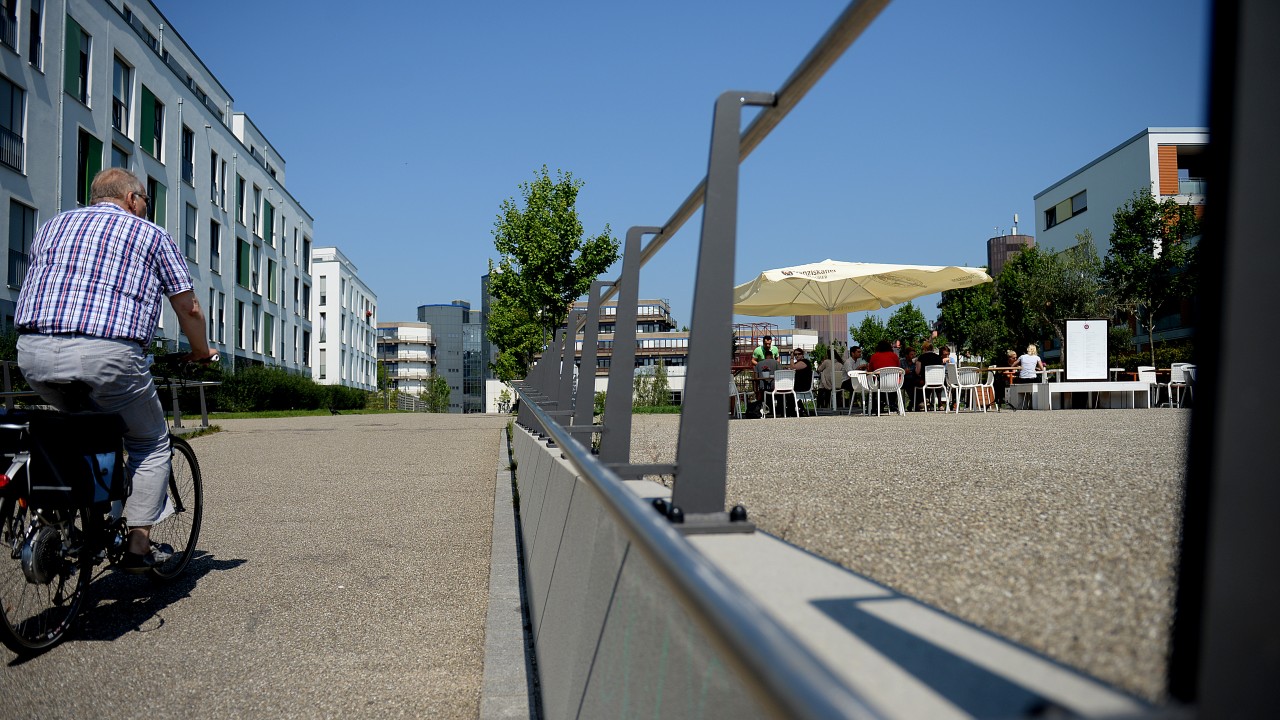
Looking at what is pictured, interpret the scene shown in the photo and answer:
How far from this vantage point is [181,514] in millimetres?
5145

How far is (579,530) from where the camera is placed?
2.53 meters

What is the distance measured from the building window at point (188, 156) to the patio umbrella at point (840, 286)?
28716mm

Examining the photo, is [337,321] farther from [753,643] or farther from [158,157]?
[753,643]

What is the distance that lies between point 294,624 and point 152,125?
3370cm

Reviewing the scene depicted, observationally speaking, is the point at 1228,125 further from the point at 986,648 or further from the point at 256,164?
the point at 256,164

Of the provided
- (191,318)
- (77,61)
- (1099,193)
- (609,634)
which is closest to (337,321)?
(77,61)

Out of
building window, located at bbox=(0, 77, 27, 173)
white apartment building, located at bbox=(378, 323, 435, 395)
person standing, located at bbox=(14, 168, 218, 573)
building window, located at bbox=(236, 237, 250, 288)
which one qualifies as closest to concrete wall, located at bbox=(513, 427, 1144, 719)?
person standing, located at bbox=(14, 168, 218, 573)

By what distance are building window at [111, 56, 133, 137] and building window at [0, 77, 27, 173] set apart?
588cm

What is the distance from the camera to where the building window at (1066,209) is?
150 ft

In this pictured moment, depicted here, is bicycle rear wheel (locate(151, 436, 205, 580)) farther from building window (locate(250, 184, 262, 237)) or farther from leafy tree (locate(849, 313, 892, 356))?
leafy tree (locate(849, 313, 892, 356))

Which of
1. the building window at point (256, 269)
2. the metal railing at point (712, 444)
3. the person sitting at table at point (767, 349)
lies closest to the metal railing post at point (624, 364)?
the metal railing at point (712, 444)

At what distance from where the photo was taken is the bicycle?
3672 mm

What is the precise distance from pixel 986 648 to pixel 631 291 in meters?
2.93

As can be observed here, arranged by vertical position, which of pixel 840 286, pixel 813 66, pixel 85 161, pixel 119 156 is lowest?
pixel 813 66
